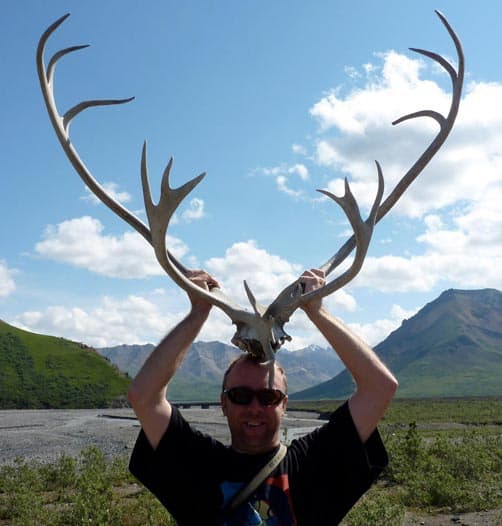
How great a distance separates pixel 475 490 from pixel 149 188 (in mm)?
12281

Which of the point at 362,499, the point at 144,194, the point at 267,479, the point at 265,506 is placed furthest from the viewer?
the point at 362,499

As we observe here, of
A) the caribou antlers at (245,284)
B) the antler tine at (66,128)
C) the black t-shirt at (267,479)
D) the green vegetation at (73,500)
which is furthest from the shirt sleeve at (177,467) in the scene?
the green vegetation at (73,500)

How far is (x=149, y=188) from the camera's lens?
4.38 meters

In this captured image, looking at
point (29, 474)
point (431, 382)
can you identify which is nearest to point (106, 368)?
point (29, 474)

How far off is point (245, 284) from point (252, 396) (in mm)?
973

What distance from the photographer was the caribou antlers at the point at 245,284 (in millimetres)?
4246

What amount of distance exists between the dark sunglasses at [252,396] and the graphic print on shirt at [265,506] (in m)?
0.47

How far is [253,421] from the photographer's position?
3.78 meters

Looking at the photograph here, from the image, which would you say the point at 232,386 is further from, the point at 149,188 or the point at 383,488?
the point at 383,488

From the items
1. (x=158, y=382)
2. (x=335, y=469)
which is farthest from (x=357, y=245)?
(x=158, y=382)

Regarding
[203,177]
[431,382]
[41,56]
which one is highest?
[41,56]

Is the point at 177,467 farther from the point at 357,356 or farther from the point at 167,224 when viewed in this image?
the point at 167,224

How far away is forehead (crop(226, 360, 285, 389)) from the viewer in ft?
12.7

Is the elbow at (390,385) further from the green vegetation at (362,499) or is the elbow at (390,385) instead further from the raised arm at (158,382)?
the green vegetation at (362,499)
